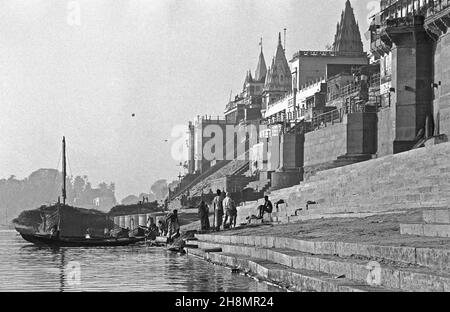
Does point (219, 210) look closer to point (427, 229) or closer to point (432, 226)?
point (427, 229)

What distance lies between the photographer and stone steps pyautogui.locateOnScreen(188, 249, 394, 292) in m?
12.0

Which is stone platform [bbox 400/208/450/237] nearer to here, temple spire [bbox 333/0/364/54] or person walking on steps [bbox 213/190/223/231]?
person walking on steps [bbox 213/190/223/231]

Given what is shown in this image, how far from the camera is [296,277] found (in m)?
14.4

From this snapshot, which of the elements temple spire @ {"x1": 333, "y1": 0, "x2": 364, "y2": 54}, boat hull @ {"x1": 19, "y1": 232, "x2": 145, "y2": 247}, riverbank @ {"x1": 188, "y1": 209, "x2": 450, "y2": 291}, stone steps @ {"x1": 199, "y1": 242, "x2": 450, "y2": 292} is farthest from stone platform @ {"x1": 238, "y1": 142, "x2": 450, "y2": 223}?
temple spire @ {"x1": 333, "y1": 0, "x2": 364, "y2": 54}

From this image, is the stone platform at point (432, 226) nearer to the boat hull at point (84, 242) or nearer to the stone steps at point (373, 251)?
the stone steps at point (373, 251)

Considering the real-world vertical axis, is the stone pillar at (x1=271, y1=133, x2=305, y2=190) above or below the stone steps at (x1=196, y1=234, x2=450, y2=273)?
above

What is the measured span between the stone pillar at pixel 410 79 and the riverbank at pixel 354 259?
52.1 feet

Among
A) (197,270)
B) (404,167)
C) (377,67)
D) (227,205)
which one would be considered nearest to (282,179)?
(377,67)

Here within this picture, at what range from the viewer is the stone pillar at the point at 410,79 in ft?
123

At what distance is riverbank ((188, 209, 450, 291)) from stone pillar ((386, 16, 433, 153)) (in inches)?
625

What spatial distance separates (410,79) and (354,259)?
2452 cm

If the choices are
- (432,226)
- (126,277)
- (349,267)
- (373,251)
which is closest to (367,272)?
(349,267)

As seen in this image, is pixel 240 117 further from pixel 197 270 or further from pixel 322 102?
pixel 197 270

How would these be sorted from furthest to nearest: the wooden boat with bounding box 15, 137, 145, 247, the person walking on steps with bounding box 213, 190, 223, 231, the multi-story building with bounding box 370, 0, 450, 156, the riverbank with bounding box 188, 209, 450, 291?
the wooden boat with bounding box 15, 137, 145, 247, the multi-story building with bounding box 370, 0, 450, 156, the person walking on steps with bounding box 213, 190, 223, 231, the riverbank with bounding box 188, 209, 450, 291
